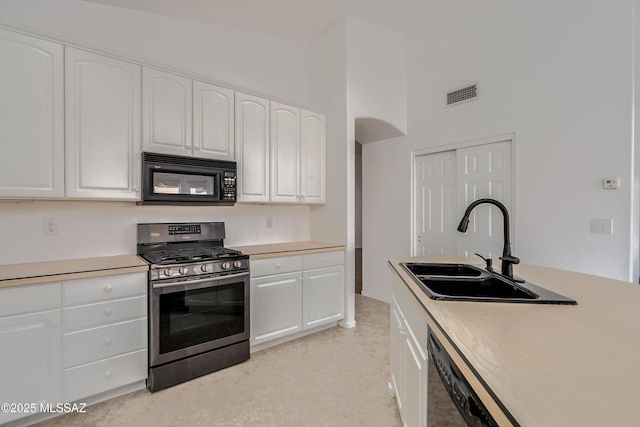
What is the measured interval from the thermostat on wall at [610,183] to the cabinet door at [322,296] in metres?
2.42

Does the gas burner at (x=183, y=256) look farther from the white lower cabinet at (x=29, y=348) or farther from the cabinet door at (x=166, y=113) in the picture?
the cabinet door at (x=166, y=113)

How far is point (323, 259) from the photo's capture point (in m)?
3.10

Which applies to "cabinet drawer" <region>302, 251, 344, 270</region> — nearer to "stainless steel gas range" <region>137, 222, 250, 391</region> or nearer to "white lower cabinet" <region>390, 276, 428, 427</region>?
"stainless steel gas range" <region>137, 222, 250, 391</region>

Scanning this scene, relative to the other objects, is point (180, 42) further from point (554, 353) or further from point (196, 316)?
point (554, 353)

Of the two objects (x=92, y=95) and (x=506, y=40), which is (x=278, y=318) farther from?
(x=506, y=40)

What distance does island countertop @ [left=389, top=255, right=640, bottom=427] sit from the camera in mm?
506

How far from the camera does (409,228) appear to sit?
3869 mm

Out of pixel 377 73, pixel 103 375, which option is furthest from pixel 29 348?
pixel 377 73

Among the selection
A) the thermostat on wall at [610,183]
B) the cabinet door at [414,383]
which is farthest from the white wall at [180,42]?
the thermostat on wall at [610,183]

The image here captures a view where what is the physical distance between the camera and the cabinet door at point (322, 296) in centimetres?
296

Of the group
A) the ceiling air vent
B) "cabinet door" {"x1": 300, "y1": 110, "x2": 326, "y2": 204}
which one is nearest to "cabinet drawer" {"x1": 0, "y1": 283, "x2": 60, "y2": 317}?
"cabinet door" {"x1": 300, "y1": 110, "x2": 326, "y2": 204}

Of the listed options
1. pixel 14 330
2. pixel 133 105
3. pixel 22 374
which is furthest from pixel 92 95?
pixel 22 374

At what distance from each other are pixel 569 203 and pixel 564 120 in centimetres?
75

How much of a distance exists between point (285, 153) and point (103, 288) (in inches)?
78.2
